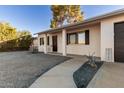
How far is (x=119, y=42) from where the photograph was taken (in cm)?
878

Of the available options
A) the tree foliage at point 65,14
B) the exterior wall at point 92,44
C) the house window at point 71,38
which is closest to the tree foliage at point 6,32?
the tree foliage at point 65,14

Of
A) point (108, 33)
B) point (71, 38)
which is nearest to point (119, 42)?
point (108, 33)

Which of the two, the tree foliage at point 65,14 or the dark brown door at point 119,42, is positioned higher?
the tree foliage at point 65,14

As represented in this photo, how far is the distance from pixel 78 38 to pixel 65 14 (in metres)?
18.6

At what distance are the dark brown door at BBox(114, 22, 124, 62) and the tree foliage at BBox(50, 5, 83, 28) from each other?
2330 cm

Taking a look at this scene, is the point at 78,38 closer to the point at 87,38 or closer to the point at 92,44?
the point at 87,38

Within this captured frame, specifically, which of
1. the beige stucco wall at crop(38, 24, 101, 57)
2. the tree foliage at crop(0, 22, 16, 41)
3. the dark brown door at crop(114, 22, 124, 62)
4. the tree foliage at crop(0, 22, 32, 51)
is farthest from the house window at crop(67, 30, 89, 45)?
the tree foliage at crop(0, 22, 16, 41)

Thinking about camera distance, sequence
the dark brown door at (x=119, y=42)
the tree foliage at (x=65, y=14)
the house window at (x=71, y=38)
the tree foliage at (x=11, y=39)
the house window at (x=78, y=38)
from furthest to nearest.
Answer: the tree foliage at (x=65, y=14) → the tree foliage at (x=11, y=39) → the house window at (x=71, y=38) → the house window at (x=78, y=38) → the dark brown door at (x=119, y=42)

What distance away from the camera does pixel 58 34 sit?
57.0ft

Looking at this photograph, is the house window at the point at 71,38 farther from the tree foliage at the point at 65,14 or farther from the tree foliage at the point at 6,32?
the tree foliage at the point at 65,14

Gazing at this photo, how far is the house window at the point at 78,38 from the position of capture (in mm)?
13004

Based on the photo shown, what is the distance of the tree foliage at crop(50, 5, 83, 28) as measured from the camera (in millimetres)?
31048

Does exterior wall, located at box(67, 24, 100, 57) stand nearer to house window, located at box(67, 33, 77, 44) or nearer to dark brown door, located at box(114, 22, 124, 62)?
house window, located at box(67, 33, 77, 44)
